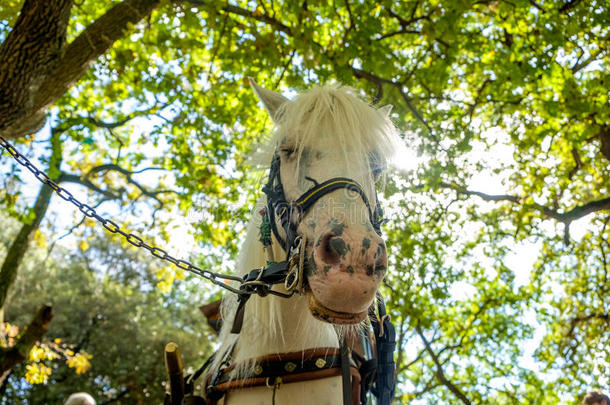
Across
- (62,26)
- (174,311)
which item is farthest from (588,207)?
(174,311)

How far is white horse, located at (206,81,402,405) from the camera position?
A: 2.00 m

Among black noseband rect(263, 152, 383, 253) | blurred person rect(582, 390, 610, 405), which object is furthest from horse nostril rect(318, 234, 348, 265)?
blurred person rect(582, 390, 610, 405)

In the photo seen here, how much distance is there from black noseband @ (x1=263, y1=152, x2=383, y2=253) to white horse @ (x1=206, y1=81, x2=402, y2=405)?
0.02 metres

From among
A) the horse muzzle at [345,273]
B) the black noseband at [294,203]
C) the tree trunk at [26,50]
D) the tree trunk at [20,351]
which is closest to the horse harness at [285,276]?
the black noseband at [294,203]

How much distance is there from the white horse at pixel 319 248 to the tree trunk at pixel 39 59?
2413 millimetres

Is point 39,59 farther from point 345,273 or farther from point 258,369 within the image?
point 345,273

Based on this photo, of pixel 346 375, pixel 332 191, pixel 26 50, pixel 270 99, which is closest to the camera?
pixel 332 191

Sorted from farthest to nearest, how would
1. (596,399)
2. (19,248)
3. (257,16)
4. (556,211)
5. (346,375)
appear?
(556,211) → (19,248) → (257,16) → (596,399) → (346,375)

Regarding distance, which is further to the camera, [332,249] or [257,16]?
[257,16]

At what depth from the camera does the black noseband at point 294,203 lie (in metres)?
2.26

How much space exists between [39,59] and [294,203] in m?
3.06

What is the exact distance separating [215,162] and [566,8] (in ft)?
18.4

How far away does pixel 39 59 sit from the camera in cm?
402

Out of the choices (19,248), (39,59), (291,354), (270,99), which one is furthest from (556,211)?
(19,248)
